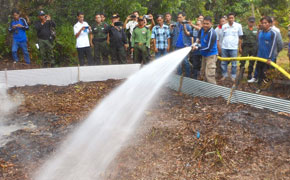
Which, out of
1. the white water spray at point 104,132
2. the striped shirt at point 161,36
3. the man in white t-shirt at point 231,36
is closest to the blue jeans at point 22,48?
the white water spray at point 104,132

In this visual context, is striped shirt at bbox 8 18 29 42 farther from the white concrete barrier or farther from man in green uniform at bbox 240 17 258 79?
man in green uniform at bbox 240 17 258 79

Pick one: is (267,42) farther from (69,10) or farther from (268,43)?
(69,10)

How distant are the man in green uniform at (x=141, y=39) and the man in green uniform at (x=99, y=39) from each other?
107 centimetres

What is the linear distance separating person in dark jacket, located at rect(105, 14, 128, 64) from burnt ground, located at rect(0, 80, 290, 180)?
3304mm

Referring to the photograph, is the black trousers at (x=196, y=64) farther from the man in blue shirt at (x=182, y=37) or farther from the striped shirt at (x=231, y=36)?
the striped shirt at (x=231, y=36)

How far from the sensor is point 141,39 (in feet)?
30.8

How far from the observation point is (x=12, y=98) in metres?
7.52

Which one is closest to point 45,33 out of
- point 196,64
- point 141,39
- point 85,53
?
point 85,53

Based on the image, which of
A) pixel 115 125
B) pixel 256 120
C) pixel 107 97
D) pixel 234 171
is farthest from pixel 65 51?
pixel 234 171

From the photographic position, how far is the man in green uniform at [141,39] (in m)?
9.37

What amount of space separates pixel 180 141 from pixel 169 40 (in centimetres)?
491

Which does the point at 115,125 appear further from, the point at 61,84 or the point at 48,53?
the point at 48,53

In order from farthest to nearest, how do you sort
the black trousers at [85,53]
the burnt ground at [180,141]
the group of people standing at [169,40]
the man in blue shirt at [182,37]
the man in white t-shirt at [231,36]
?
the black trousers at [85,53]
the man in white t-shirt at [231,36]
the man in blue shirt at [182,37]
the group of people standing at [169,40]
the burnt ground at [180,141]

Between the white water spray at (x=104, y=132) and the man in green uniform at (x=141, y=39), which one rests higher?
the man in green uniform at (x=141, y=39)
